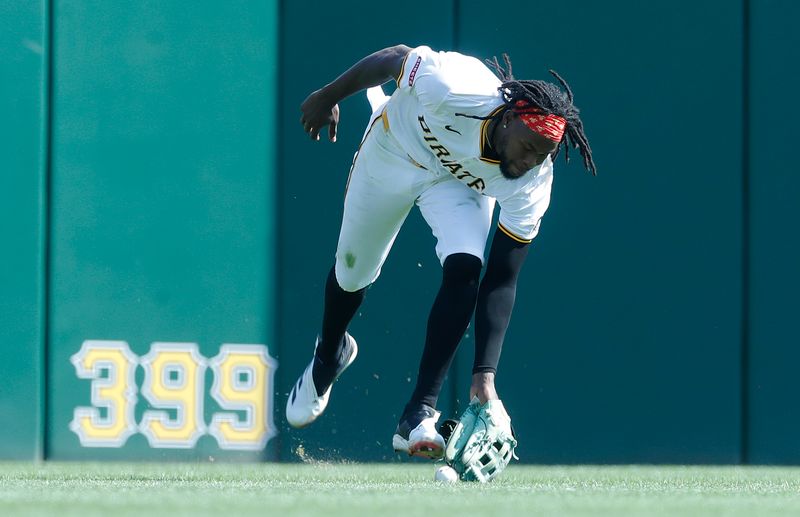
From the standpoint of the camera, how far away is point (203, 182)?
A: 5.23 m

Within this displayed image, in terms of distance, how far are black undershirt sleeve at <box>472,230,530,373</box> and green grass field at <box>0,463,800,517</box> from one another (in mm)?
381

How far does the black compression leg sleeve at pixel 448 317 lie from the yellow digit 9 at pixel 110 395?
1764 mm

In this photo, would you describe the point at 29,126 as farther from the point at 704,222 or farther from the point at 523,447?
the point at 704,222

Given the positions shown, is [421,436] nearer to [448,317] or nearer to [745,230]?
[448,317]

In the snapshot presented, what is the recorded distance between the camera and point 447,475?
3.79 m

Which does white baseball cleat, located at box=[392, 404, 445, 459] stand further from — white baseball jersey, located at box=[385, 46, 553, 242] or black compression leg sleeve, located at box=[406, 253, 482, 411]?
white baseball jersey, located at box=[385, 46, 553, 242]

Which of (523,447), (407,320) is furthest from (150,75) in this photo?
(523,447)

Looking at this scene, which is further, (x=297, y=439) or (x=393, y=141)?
(x=297, y=439)

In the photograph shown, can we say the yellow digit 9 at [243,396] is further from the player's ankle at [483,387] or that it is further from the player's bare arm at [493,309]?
the player's ankle at [483,387]

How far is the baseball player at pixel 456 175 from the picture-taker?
3682 millimetres

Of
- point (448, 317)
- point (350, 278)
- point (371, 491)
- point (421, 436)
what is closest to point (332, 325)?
point (350, 278)

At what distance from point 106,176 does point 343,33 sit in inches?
44.2

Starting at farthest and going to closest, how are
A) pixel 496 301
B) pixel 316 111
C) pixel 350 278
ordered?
pixel 350 278 < pixel 316 111 < pixel 496 301

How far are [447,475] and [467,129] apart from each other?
3.32 feet
